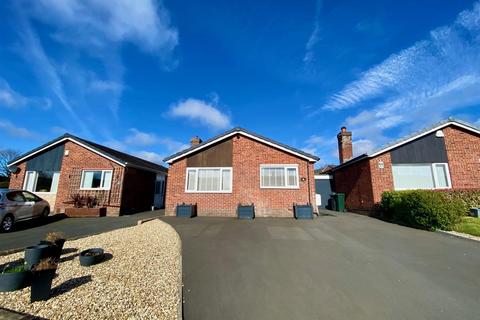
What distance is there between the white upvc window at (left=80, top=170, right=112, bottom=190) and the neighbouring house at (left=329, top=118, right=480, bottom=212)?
16.9 m

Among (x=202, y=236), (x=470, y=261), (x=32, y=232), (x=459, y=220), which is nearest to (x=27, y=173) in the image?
(x=32, y=232)

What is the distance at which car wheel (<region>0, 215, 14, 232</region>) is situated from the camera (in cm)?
831

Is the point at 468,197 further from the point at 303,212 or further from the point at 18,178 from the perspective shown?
the point at 18,178

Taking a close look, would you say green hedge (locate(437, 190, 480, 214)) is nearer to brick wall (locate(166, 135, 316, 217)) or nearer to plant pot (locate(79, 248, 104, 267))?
brick wall (locate(166, 135, 316, 217))

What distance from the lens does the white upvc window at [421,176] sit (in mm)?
12719

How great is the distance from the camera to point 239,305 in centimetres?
317

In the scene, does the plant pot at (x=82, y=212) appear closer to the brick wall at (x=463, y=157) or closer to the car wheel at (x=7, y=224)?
the car wheel at (x=7, y=224)

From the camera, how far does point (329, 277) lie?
408cm

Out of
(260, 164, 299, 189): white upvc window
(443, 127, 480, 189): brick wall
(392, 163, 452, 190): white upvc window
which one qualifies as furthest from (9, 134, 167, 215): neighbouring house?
(443, 127, 480, 189): brick wall

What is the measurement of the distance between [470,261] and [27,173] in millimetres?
22842

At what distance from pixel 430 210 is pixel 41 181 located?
74.2ft

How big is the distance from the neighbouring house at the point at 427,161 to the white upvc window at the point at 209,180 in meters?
8.95

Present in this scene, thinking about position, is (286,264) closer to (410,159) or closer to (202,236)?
(202,236)

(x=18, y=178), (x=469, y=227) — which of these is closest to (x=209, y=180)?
(x=469, y=227)
